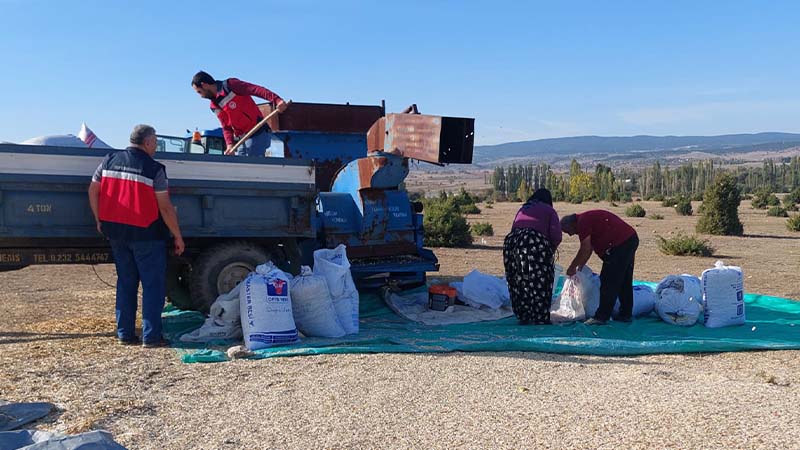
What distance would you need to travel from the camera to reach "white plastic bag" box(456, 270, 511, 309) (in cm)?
954

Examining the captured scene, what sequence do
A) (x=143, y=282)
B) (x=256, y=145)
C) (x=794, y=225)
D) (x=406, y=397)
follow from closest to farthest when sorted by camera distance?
(x=406, y=397) < (x=143, y=282) < (x=256, y=145) < (x=794, y=225)

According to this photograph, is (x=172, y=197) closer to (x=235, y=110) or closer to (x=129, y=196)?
(x=129, y=196)

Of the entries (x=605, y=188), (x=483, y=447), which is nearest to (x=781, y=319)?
(x=483, y=447)

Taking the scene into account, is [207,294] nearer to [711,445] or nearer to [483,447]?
[483,447]

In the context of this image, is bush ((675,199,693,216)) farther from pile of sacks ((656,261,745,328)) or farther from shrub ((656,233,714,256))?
pile of sacks ((656,261,745,328))

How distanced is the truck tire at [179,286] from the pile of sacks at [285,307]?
4.03ft

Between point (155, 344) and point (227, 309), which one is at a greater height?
point (227, 309)

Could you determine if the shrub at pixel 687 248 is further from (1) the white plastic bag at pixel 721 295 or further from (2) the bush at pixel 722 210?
(1) the white plastic bag at pixel 721 295

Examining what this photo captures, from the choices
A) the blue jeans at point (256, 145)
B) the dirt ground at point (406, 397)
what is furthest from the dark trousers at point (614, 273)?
the blue jeans at point (256, 145)

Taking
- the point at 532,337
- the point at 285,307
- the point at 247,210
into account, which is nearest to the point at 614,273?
the point at 532,337

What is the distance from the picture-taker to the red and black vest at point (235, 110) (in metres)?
9.56

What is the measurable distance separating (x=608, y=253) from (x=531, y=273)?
884mm

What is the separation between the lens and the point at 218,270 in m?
8.29

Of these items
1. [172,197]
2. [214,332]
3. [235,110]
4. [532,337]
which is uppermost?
[235,110]
